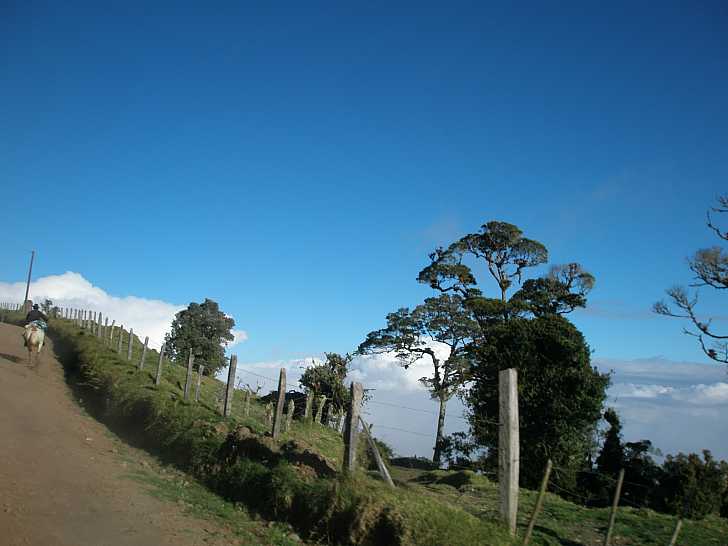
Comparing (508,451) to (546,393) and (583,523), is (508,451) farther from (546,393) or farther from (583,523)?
(546,393)

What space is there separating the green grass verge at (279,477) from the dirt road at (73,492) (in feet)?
3.66

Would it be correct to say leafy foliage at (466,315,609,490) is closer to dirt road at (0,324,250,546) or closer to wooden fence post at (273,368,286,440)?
wooden fence post at (273,368,286,440)

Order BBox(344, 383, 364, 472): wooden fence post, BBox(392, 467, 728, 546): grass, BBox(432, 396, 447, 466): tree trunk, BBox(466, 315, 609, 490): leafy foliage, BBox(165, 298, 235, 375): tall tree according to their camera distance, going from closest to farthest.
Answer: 1. BBox(392, 467, 728, 546): grass
2. BBox(344, 383, 364, 472): wooden fence post
3. BBox(466, 315, 609, 490): leafy foliage
4. BBox(432, 396, 447, 466): tree trunk
5. BBox(165, 298, 235, 375): tall tree

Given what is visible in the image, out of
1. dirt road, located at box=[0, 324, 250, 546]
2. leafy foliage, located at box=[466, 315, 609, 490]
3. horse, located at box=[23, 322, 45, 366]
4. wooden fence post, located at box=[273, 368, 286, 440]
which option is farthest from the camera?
horse, located at box=[23, 322, 45, 366]

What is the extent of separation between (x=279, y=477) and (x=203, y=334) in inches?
1910

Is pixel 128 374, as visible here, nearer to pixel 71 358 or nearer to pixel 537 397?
pixel 71 358

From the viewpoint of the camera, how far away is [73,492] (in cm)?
974

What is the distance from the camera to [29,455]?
1142 cm

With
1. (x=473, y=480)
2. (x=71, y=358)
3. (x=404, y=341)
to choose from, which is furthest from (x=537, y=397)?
(x=71, y=358)

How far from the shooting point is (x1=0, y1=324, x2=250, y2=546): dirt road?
792 centimetres

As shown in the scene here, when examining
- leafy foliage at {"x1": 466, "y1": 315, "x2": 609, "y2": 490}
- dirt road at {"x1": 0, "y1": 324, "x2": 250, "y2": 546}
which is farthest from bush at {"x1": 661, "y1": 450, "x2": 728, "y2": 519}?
dirt road at {"x1": 0, "y1": 324, "x2": 250, "y2": 546}

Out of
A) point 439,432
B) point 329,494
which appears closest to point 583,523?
point 329,494

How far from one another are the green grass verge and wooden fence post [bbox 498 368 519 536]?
0.31 meters

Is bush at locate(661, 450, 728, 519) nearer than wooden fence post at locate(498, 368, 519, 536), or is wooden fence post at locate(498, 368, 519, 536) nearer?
wooden fence post at locate(498, 368, 519, 536)
